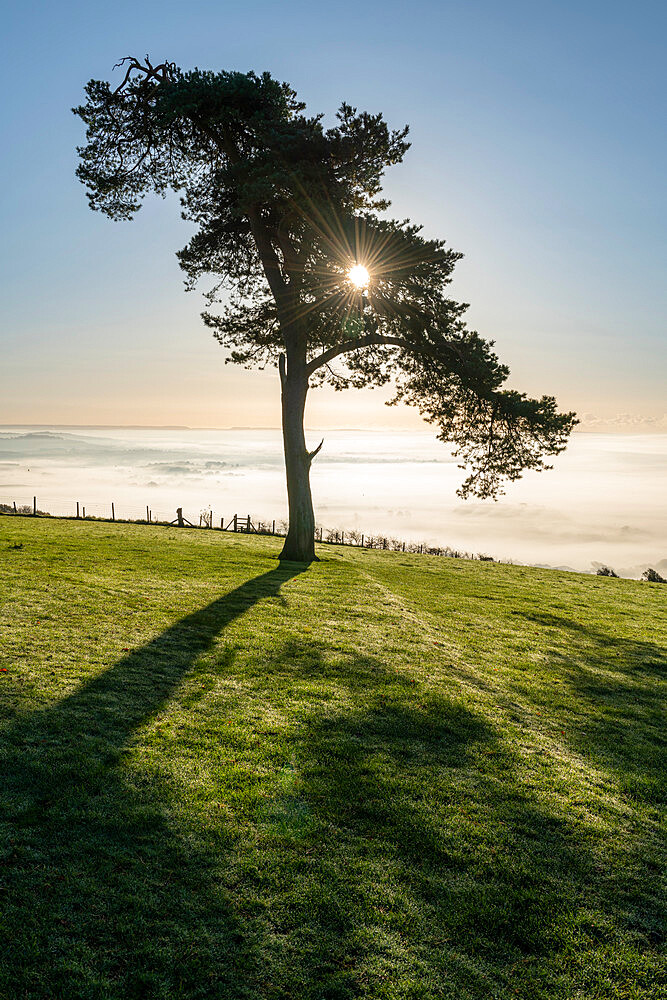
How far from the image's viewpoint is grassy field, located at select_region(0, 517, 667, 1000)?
4219 mm

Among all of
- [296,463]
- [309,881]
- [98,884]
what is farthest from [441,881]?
[296,463]

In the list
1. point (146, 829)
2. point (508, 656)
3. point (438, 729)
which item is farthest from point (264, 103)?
point (146, 829)

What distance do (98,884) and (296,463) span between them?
18.8 m

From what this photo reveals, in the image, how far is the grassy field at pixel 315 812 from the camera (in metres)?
4.22

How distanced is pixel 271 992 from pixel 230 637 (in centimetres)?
781

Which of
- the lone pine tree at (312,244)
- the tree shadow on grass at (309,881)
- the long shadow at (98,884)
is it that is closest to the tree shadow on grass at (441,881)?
the tree shadow on grass at (309,881)

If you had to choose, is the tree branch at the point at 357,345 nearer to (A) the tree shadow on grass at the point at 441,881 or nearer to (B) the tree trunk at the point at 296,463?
(B) the tree trunk at the point at 296,463

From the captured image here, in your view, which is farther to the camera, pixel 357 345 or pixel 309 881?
pixel 357 345

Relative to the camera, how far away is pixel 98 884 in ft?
15.3

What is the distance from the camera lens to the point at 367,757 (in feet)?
23.5

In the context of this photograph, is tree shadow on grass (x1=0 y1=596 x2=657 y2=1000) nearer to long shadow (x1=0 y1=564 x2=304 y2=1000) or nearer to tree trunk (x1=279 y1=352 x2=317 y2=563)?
long shadow (x1=0 y1=564 x2=304 y2=1000)

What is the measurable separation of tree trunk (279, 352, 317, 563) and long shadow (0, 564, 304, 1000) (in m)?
15.8

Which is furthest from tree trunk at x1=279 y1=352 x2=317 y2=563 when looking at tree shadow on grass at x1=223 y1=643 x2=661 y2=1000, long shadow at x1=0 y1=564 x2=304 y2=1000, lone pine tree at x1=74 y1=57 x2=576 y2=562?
long shadow at x1=0 y1=564 x2=304 y2=1000

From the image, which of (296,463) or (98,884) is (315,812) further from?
(296,463)
